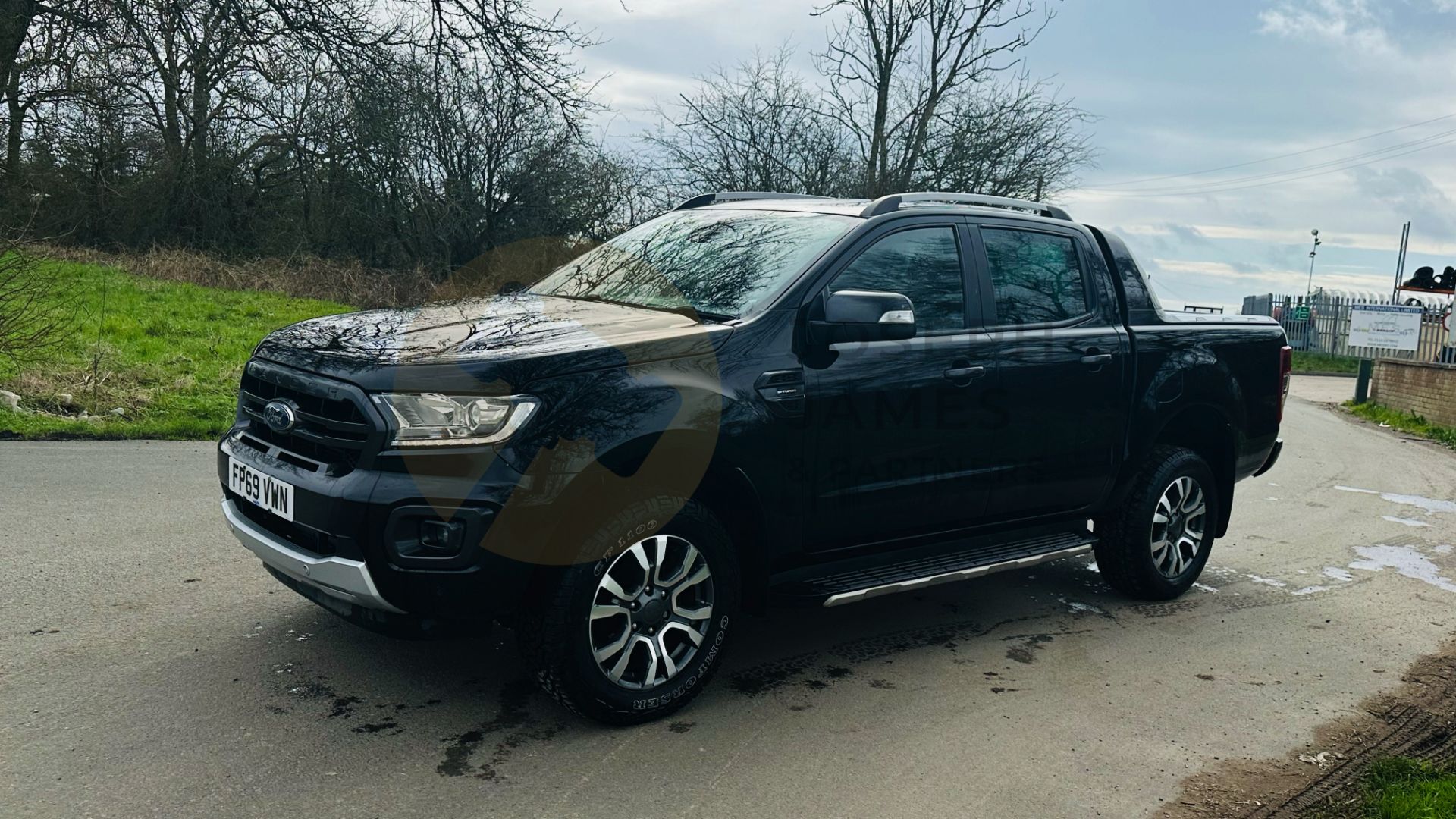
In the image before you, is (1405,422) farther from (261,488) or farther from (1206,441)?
(261,488)

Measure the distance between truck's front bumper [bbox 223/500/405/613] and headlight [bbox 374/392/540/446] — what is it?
0.46 meters

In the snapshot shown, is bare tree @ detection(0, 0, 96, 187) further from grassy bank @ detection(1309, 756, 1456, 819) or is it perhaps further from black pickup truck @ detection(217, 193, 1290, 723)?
grassy bank @ detection(1309, 756, 1456, 819)

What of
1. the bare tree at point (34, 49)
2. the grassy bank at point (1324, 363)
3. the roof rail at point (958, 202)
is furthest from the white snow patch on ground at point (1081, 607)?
the grassy bank at point (1324, 363)

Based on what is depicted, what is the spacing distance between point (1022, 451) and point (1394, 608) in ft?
8.59

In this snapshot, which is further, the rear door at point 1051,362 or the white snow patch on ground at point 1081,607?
the white snow patch on ground at point 1081,607

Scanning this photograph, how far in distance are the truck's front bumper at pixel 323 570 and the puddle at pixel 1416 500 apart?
869cm

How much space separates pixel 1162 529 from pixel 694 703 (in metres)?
2.92

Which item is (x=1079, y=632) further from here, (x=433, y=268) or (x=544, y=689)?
(x=433, y=268)

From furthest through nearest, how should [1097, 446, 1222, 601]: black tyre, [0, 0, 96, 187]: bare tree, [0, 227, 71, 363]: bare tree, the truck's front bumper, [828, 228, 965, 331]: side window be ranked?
[0, 0, 96, 187]: bare tree
[0, 227, 71, 363]: bare tree
[1097, 446, 1222, 601]: black tyre
[828, 228, 965, 331]: side window
the truck's front bumper

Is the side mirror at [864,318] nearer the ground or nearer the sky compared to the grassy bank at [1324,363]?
nearer the sky

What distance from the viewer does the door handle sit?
4671mm

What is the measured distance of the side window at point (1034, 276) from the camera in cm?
507

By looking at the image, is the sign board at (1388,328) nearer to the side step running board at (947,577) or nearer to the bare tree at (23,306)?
the side step running board at (947,577)

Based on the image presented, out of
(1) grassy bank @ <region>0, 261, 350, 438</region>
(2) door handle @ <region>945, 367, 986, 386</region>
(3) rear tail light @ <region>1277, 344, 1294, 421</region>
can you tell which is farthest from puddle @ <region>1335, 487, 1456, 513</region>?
(1) grassy bank @ <region>0, 261, 350, 438</region>
